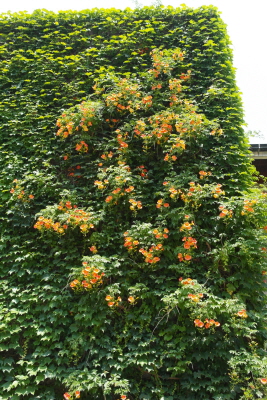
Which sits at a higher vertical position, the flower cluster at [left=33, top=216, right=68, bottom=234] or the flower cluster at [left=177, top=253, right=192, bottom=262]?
the flower cluster at [left=33, top=216, right=68, bottom=234]

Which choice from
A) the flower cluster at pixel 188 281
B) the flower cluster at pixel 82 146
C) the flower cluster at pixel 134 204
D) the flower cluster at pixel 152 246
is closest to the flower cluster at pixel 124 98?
the flower cluster at pixel 82 146

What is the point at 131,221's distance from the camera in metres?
3.82

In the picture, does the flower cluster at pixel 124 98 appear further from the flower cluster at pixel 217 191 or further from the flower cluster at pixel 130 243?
the flower cluster at pixel 130 243

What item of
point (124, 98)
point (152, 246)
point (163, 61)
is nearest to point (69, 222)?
point (152, 246)

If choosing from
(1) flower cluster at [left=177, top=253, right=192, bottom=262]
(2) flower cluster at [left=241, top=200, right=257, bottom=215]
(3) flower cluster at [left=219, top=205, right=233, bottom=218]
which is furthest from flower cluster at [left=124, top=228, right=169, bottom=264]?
(2) flower cluster at [left=241, top=200, right=257, bottom=215]

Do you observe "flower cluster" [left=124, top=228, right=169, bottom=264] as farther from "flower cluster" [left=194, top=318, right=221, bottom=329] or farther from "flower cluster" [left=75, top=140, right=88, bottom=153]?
"flower cluster" [left=75, top=140, right=88, bottom=153]

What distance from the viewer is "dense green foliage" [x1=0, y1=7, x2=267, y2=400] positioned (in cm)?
308

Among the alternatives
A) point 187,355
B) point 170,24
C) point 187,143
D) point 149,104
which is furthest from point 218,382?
point 170,24

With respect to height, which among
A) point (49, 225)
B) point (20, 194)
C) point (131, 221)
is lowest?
point (131, 221)

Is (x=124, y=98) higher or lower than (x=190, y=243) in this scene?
higher

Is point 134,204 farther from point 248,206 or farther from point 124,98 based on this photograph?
point 124,98

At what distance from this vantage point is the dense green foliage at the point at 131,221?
3.08 metres

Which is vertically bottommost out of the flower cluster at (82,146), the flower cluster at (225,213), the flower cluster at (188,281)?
the flower cluster at (188,281)

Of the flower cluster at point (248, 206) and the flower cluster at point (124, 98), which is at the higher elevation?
the flower cluster at point (124, 98)
